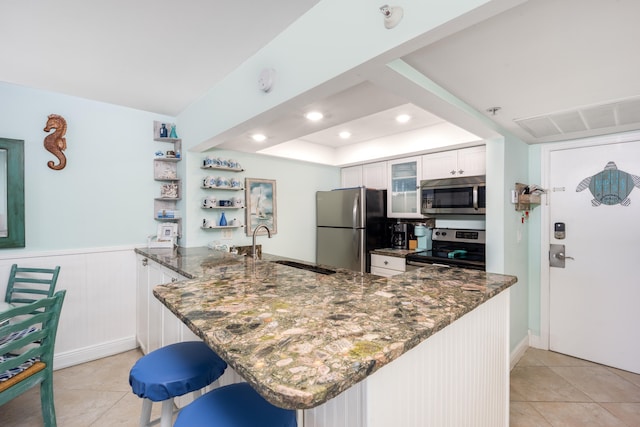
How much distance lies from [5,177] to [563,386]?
480 cm

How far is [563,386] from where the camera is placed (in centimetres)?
233

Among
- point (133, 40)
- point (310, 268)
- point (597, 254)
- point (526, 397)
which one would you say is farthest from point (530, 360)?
point (133, 40)

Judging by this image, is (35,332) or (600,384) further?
(600,384)

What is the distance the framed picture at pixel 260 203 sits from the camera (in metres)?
3.39

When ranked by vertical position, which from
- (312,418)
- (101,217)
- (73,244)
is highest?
(101,217)

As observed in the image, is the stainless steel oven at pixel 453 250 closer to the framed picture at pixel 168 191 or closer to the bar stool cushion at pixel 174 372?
the bar stool cushion at pixel 174 372

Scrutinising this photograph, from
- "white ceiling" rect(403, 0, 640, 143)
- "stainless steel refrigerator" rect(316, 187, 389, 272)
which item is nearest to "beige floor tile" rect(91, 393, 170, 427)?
"stainless steel refrigerator" rect(316, 187, 389, 272)

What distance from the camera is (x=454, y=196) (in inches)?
118

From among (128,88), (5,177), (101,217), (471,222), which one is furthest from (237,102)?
(471,222)

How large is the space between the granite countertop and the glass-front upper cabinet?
184 centimetres

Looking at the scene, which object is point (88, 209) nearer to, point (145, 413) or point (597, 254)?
point (145, 413)

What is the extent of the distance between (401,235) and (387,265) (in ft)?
1.75

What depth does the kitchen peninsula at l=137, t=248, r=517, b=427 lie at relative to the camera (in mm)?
682

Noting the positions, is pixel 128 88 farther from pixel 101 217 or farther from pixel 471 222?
pixel 471 222
